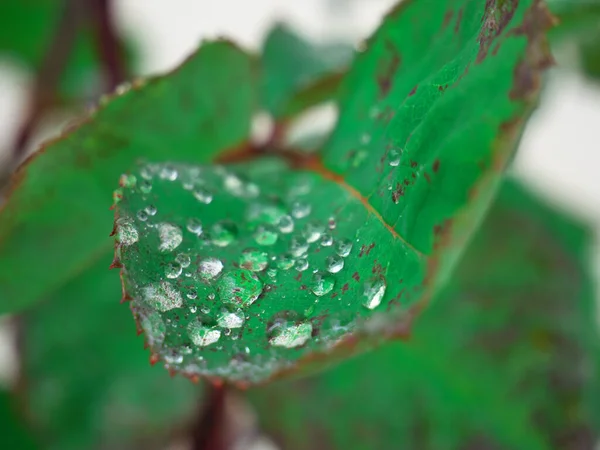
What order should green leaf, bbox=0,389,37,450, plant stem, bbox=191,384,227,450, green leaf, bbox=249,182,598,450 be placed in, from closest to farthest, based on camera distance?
plant stem, bbox=191,384,227,450 < green leaf, bbox=249,182,598,450 < green leaf, bbox=0,389,37,450

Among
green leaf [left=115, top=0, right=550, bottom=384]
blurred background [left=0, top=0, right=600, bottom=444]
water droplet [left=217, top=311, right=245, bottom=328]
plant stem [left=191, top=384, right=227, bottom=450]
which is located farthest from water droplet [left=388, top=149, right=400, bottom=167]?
blurred background [left=0, top=0, right=600, bottom=444]

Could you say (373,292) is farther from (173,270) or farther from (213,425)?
(213,425)

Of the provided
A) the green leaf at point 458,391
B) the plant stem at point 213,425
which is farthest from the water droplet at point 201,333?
the green leaf at point 458,391

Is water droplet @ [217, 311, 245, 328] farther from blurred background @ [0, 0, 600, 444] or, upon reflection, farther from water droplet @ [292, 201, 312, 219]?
blurred background @ [0, 0, 600, 444]

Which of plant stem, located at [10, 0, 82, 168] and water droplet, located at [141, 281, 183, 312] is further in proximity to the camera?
plant stem, located at [10, 0, 82, 168]

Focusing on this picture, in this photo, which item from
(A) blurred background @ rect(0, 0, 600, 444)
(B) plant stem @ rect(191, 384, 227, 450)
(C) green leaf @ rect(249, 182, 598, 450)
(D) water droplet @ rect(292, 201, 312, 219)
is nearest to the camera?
(D) water droplet @ rect(292, 201, 312, 219)

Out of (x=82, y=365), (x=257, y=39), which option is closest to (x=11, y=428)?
(x=82, y=365)

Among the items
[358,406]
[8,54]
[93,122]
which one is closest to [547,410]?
[358,406]

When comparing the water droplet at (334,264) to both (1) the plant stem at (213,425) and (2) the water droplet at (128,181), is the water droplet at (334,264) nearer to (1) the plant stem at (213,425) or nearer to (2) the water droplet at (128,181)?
(2) the water droplet at (128,181)
